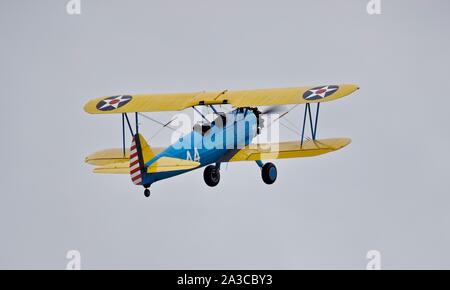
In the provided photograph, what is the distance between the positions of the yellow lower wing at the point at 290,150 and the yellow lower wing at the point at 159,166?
223 centimetres

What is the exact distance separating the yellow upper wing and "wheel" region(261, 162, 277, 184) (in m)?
1.69

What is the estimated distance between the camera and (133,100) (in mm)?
38312

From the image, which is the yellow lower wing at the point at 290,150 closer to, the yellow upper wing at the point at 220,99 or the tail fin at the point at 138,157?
the yellow upper wing at the point at 220,99

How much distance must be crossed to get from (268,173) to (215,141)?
1586 millimetres

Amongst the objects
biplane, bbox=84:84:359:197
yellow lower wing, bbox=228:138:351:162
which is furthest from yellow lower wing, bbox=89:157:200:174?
yellow lower wing, bbox=228:138:351:162

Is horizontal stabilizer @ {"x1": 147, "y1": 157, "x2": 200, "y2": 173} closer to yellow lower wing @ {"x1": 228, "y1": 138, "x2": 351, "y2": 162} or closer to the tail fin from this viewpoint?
the tail fin

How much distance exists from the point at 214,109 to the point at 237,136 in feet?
2.60

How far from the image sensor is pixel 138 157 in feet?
116

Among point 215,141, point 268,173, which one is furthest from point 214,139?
point 268,173

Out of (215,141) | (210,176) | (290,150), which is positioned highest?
(215,141)

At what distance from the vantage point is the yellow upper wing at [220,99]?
120 feet

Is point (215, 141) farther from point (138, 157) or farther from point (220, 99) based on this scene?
point (138, 157)
